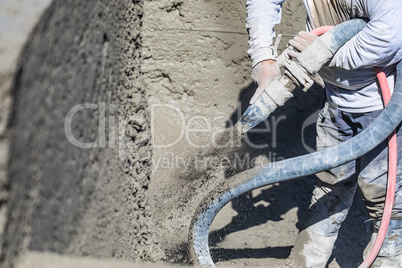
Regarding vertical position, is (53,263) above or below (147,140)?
below

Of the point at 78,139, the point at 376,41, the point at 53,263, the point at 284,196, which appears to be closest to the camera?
the point at 53,263

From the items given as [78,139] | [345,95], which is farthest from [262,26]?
[78,139]

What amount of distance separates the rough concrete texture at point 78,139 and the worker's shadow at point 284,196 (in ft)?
2.48

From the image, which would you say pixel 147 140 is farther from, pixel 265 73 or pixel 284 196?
pixel 284 196

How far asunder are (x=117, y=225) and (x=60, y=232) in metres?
0.45

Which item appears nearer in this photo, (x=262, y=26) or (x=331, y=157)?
(x=331, y=157)

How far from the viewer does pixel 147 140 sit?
2195 millimetres

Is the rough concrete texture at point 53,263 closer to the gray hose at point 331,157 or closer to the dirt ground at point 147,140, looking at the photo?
the dirt ground at point 147,140

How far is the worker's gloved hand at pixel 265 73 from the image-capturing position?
179 cm

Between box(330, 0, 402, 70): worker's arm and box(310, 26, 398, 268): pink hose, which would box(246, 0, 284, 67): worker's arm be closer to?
box(310, 26, 398, 268): pink hose

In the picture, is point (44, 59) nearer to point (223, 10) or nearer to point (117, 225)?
point (117, 225)

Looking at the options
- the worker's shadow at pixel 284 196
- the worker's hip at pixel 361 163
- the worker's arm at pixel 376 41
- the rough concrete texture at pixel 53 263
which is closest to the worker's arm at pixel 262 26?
the worker's arm at pixel 376 41

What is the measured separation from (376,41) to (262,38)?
48cm

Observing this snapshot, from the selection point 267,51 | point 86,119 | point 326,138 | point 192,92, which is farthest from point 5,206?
point 192,92
